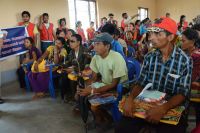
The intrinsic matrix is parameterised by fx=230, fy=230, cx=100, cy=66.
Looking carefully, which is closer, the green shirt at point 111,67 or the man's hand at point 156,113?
the man's hand at point 156,113

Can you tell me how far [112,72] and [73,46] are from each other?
1222mm

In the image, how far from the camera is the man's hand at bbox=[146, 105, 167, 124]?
5.17 feet

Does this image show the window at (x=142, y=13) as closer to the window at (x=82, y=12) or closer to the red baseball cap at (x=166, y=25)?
the window at (x=82, y=12)

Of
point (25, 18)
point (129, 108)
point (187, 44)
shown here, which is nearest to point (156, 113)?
point (129, 108)

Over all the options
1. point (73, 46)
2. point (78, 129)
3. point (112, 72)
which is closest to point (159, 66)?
point (112, 72)

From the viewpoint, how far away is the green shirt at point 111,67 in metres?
2.43

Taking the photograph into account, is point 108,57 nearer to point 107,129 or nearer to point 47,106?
point 107,129

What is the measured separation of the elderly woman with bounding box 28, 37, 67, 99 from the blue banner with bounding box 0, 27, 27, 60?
663mm

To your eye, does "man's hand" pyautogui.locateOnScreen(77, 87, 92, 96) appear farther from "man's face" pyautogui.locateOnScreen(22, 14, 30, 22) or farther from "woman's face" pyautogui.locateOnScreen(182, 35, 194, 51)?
"man's face" pyautogui.locateOnScreen(22, 14, 30, 22)

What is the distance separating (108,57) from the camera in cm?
252

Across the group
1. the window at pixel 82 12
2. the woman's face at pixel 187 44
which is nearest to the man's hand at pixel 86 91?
the woman's face at pixel 187 44

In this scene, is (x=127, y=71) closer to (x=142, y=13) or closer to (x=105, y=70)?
(x=105, y=70)

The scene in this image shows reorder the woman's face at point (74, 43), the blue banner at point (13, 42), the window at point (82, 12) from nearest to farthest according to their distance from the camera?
the woman's face at point (74, 43)
the blue banner at point (13, 42)
the window at point (82, 12)

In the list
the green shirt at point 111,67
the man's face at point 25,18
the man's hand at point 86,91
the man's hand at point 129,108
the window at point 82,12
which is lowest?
the man's hand at point 86,91
